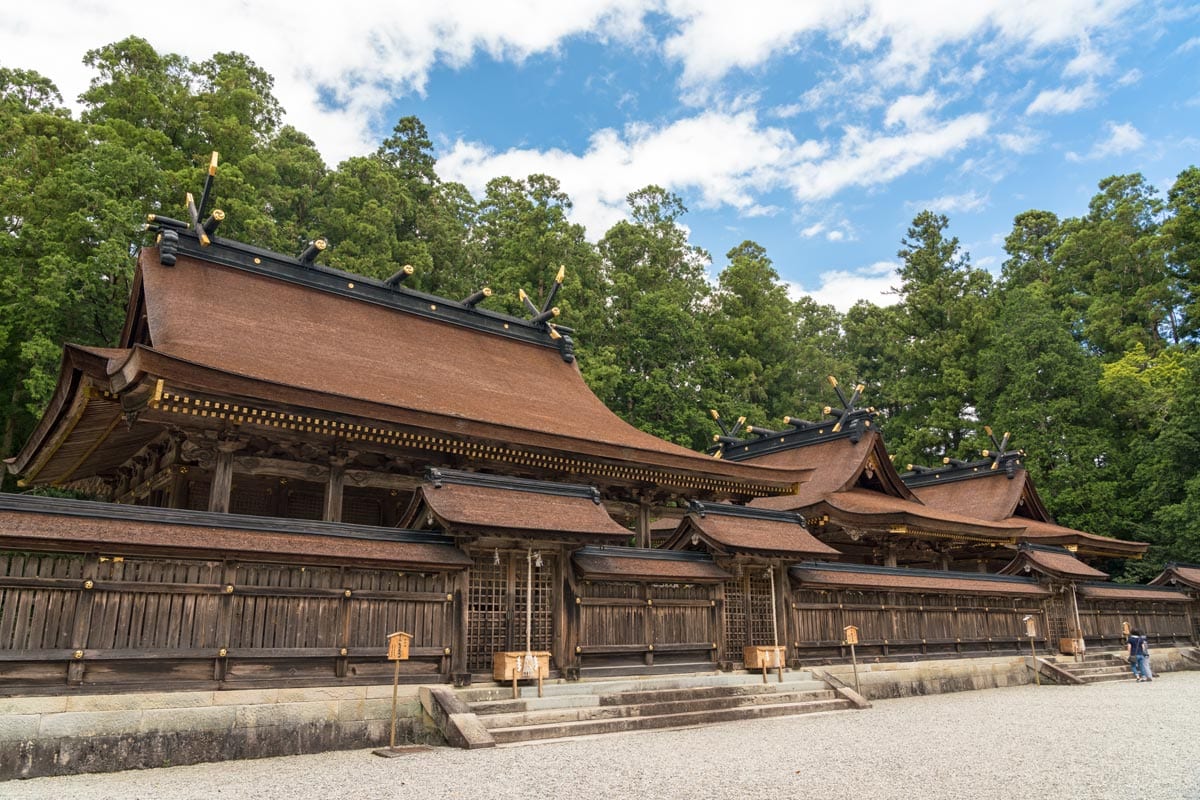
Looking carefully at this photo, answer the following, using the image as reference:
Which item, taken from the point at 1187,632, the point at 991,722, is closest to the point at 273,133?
the point at 991,722

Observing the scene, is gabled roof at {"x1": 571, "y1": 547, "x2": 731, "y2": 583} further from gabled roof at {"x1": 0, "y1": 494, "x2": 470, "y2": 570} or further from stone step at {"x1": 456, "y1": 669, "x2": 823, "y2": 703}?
gabled roof at {"x1": 0, "y1": 494, "x2": 470, "y2": 570}

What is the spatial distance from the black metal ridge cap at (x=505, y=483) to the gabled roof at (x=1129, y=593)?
1674 cm

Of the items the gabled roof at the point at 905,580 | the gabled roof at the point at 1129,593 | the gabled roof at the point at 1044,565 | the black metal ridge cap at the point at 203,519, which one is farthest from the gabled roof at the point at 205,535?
the gabled roof at the point at 1129,593

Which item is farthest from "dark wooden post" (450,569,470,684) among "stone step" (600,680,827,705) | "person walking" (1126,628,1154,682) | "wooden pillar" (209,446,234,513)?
"person walking" (1126,628,1154,682)

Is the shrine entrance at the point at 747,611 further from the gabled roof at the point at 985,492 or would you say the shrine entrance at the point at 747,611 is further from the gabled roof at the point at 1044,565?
the gabled roof at the point at 985,492

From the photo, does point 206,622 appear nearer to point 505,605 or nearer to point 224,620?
point 224,620

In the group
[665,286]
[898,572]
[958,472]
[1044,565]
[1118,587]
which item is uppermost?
[665,286]

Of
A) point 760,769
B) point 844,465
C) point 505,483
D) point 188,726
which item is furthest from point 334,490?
point 844,465

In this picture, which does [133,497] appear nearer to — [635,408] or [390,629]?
[390,629]

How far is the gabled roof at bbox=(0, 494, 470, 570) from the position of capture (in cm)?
849

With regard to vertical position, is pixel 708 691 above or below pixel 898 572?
below

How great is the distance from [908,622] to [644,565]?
781 cm

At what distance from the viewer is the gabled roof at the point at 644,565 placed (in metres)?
12.4

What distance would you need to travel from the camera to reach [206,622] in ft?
30.6
